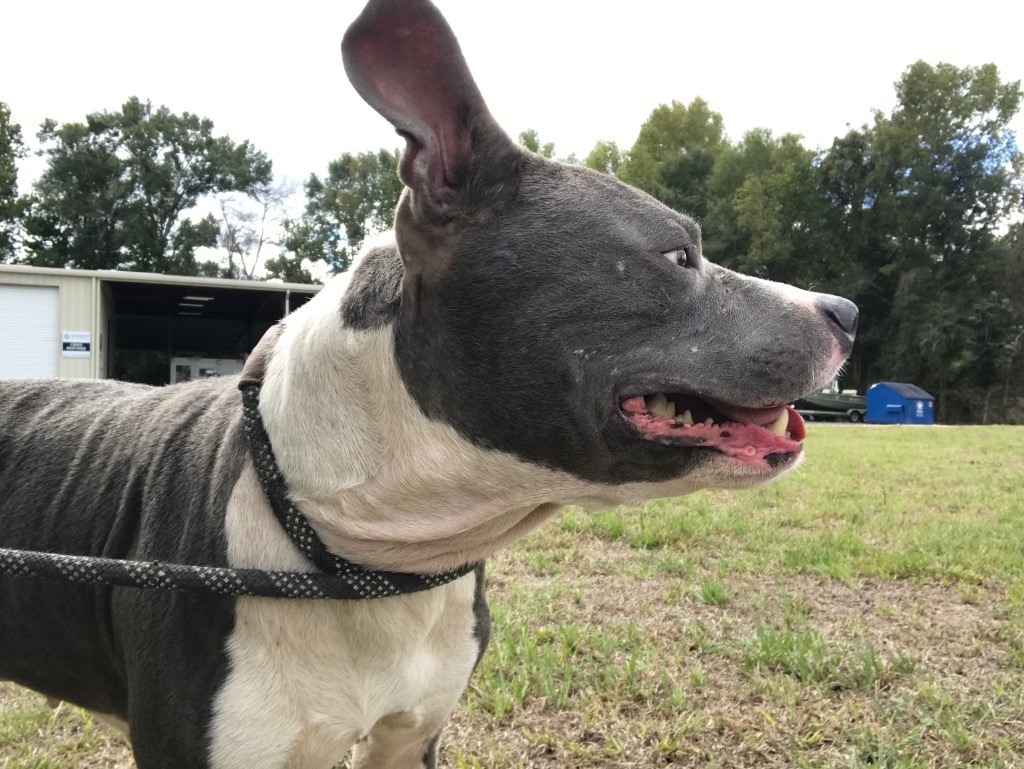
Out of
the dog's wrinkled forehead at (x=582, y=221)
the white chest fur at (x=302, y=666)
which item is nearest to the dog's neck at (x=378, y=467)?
the white chest fur at (x=302, y=666)

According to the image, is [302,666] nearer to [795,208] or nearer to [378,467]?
[378,467]

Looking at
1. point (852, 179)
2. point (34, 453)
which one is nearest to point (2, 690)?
point (34, 453)

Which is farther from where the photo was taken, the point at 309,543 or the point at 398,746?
the point at 398,746

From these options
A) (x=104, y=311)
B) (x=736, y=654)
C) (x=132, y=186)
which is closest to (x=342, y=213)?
(x=132, y=186)

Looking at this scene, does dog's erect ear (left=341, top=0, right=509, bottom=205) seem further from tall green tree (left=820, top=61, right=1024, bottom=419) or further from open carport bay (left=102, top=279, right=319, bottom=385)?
tall green tree (left=820, top=61, right=1024, bottom=419)

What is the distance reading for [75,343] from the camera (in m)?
A: 18.3

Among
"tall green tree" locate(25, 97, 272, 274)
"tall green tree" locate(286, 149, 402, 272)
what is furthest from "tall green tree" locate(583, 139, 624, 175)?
"tall green tree" locate(25, 97, 272, 274)

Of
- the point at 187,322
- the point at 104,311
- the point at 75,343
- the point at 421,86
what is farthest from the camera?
the point at 187,322

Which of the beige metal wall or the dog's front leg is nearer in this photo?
the dog's front leg

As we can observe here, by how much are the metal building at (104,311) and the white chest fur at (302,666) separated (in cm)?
1426

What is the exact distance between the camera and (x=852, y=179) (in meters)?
40.0

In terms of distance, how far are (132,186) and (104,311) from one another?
30297mm

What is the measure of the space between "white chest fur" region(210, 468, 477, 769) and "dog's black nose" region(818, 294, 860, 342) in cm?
115

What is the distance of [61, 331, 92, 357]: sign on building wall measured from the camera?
1811 cm
